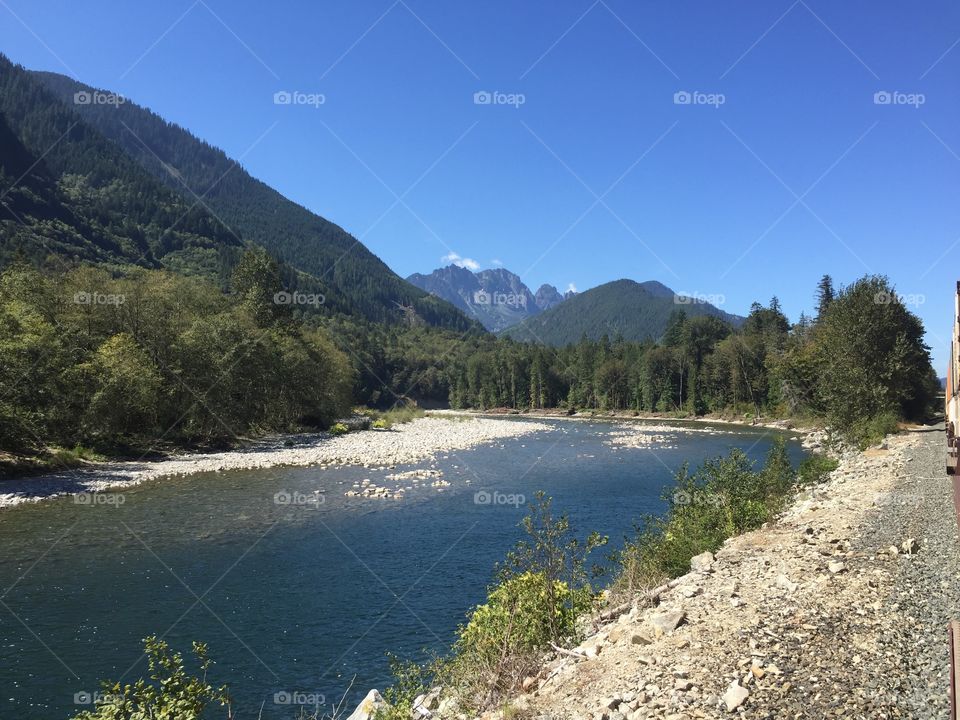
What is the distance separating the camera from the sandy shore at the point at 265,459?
26.6 m

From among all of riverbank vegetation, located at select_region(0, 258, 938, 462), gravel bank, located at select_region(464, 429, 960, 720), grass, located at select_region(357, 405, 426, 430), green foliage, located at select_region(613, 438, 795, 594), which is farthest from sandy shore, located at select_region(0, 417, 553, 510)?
gravel bank, located at select_region(464, 429, 960, 720)

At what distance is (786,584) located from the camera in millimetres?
8805

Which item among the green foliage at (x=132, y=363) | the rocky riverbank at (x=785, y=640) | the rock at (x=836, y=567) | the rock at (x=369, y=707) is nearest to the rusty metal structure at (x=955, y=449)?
the rocky riverbank at (x=785, y=640)

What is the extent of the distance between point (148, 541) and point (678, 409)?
99.1 metres

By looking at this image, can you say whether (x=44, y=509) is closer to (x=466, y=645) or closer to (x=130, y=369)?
(x=130, y=369)

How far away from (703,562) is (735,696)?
5753 mm

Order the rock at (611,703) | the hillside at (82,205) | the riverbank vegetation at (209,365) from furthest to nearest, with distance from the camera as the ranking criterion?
the hillside at (82,205) → the riverbank vegetation at (209,365) → the rock at (611,703)

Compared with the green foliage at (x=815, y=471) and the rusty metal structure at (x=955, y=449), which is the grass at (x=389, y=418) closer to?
the green foliage at (x=815, y=471)

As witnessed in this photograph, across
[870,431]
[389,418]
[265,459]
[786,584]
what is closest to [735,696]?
[786,584]

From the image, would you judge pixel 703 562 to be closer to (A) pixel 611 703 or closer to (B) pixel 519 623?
(B) pixel 519 623

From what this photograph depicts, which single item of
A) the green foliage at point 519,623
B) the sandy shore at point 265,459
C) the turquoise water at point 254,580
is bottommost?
the turquoise water at point 254,580

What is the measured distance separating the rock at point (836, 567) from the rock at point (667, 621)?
2.77 m

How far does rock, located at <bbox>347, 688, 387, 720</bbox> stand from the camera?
27.6ft

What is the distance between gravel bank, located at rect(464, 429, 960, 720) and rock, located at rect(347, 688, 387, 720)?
234 centimetres
